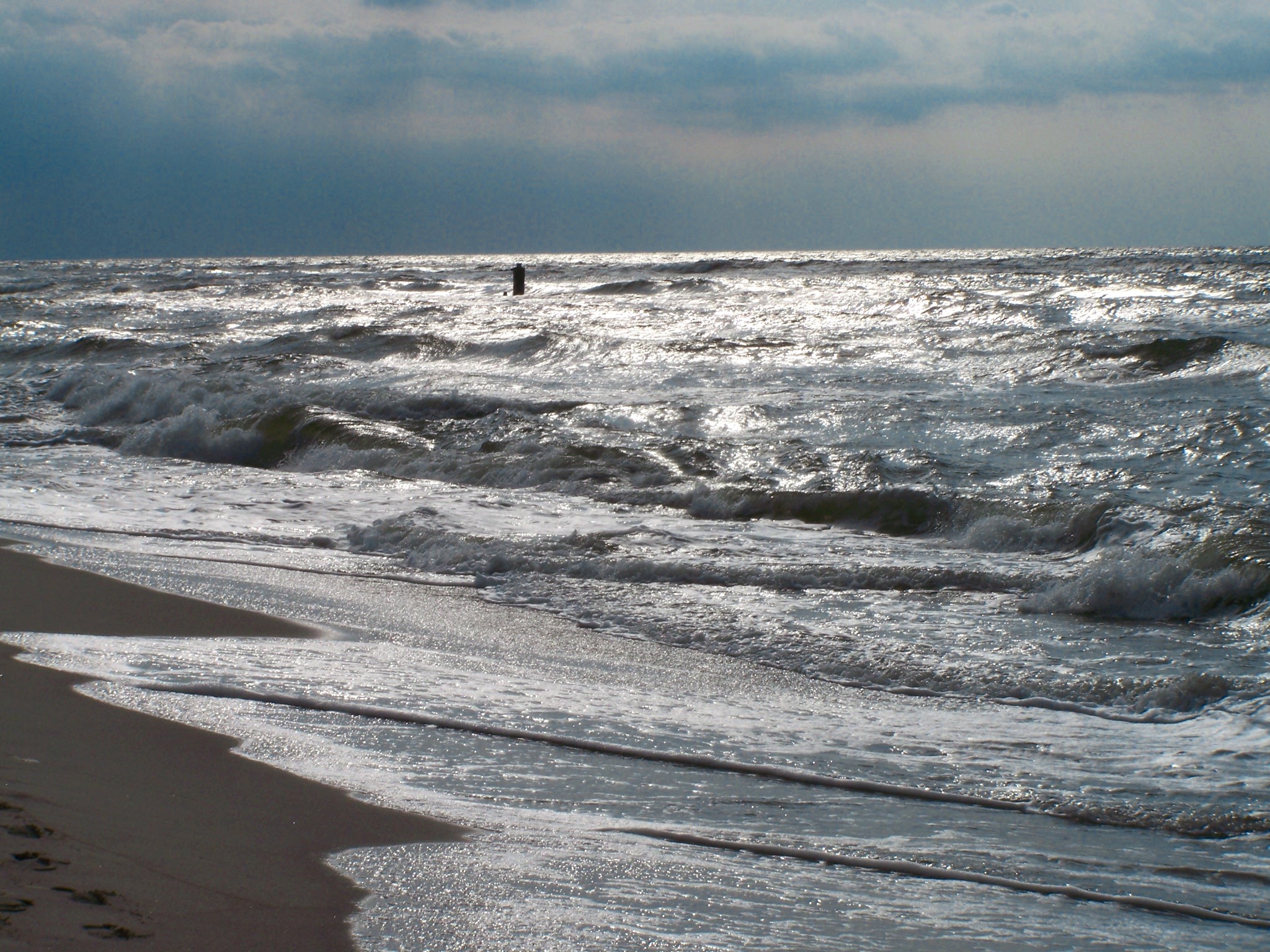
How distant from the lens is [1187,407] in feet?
36.0

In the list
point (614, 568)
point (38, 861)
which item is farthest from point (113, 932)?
point (614, 568)

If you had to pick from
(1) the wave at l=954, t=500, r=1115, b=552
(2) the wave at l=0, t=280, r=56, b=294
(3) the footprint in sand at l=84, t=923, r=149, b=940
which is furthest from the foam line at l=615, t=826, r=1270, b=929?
(2) the wave at l=0, t=280, r=56, b=294

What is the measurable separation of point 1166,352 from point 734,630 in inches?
471

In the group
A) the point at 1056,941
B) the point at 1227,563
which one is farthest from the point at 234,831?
the point at 1227,563

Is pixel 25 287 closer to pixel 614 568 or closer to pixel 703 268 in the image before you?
pixel 703 268

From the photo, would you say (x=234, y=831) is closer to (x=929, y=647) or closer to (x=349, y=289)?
(x=929, y=647)

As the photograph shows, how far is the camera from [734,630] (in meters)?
4.89

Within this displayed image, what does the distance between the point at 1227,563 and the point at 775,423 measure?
5.73 metres

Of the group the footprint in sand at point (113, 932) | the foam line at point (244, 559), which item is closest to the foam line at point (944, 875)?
the footprint in sand at point (113, 932)

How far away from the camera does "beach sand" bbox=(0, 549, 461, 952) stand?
6.68 ft

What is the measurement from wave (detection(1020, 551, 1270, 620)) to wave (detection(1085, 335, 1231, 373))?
9.13m

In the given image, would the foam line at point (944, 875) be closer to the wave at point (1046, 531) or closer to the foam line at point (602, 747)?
the foam line at point (602, 747)

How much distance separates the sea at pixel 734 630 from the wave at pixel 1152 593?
0.02 metres

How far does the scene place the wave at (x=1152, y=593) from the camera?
5262 mm
